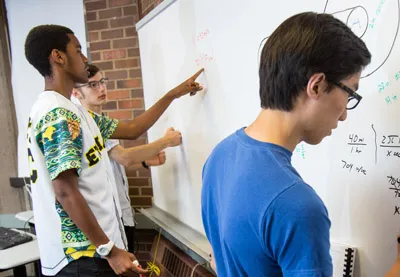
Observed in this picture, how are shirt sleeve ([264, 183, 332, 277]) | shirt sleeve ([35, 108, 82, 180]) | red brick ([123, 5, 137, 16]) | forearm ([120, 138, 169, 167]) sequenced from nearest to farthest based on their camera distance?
shirt sleeve ([264, 183, 332, 277]) → shirt sleeve ([35, 108, 82, 180]) → forearm ([120, 138, 169, 167]) → red brick ([123, 5, 137, 16])

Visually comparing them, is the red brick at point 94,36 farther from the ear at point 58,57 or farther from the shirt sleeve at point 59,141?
the shirt sleeve at point 59,141

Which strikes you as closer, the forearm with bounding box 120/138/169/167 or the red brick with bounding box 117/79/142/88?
the forearm with bounding box 120/138/169/167

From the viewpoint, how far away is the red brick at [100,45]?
8.01 feet

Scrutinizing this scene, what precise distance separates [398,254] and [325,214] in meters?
0.35

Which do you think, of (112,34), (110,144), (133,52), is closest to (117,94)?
(133,52)

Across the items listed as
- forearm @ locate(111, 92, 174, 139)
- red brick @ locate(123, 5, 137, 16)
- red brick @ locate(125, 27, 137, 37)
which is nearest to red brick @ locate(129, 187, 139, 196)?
forearm @ locate(111, 92, 174, 139)

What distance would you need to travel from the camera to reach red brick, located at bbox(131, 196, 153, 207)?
2.41 meters

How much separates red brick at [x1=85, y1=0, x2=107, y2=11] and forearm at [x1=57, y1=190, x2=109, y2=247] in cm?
164

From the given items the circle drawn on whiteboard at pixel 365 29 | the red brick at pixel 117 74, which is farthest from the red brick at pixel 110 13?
the circle drawn on whiteboard at pixel 365 29

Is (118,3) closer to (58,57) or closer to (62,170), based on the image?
(58,57)

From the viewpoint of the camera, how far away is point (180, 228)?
174 cm

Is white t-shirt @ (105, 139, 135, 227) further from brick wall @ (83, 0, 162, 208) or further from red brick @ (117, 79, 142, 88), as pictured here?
red brick @ (117, 79, 142, 88)

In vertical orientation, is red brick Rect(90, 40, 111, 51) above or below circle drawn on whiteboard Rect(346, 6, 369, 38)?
above

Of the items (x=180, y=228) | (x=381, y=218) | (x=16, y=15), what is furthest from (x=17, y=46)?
(x=381, y=218)
